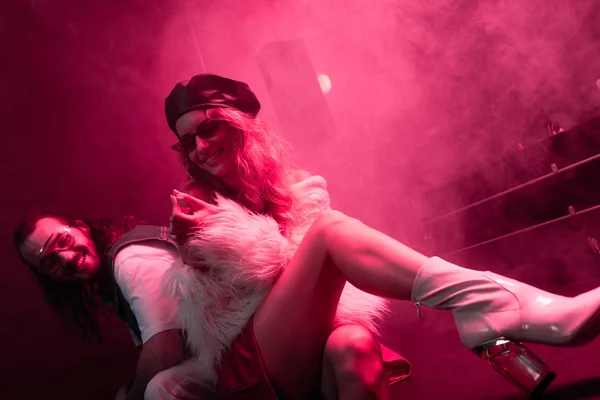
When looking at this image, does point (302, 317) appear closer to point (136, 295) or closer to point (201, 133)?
point (136, 295)

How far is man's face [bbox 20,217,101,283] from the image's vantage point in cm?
164

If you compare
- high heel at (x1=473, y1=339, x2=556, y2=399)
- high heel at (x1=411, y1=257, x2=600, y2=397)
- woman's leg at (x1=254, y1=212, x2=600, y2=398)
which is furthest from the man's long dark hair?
high heel at (x1=473, y1=339, x2=556, y2=399)

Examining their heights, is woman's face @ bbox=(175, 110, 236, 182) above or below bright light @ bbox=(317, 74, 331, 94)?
below

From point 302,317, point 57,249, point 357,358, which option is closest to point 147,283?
point 57,249

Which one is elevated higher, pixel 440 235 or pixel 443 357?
pixel 440 235

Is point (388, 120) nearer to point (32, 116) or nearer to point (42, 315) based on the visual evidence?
point (32, 116)

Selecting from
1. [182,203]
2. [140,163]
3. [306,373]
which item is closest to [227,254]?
[182,203]

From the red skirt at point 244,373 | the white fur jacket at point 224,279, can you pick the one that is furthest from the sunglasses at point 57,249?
the red skirt at point 244,373

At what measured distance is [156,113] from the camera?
218 cm

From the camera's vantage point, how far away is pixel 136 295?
1.46 metres

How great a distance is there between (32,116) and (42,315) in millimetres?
766

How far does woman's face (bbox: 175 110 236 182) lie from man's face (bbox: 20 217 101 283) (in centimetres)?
54

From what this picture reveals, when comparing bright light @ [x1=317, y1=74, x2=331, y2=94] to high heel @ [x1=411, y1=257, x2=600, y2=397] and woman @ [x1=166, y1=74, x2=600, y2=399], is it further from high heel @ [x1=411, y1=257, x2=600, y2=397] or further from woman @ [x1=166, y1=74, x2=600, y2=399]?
high heel @ [x1=411, y1=257, x2=600, y2=397]

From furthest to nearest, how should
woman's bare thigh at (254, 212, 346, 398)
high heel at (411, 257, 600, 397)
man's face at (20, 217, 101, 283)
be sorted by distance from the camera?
man's face at (20, 217, 101, 283), woman's bare thigh at (254, 212, 346, 398), high heel at (411, 257, 600, 397)
